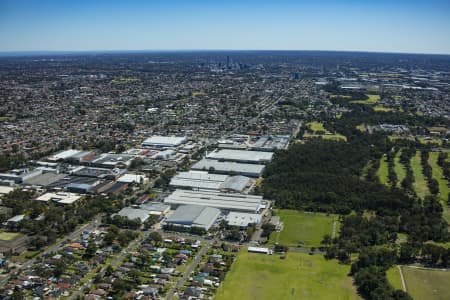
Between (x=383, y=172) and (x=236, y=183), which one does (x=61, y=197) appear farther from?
(x=383, y=172)

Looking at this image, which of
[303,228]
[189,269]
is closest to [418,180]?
[303,228]

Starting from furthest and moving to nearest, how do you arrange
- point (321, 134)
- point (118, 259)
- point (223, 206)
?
point (321, 134) → point (223, 206) → point (118, 259)

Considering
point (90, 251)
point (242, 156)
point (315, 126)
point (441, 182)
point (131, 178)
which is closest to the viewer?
point (90, 251)

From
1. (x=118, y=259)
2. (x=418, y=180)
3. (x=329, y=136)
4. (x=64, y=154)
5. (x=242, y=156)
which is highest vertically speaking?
(x=329, y=136)

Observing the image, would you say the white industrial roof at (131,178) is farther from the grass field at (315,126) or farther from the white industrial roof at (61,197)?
the grass field at (315,126)

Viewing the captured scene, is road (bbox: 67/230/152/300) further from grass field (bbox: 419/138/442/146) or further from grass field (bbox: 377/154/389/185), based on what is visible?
grass field (bbox: 419/138/442/146)

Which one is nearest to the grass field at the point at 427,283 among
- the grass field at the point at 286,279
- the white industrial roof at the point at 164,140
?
the grass field at the point at 286,279

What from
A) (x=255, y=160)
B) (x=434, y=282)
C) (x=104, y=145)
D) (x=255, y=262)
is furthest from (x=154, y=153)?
(x=434, y=282)

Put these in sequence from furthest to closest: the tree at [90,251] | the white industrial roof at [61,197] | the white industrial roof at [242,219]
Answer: the white industrial roof at [61,197] < the white industrial roof at [242,219] < the tree at [90,251]
